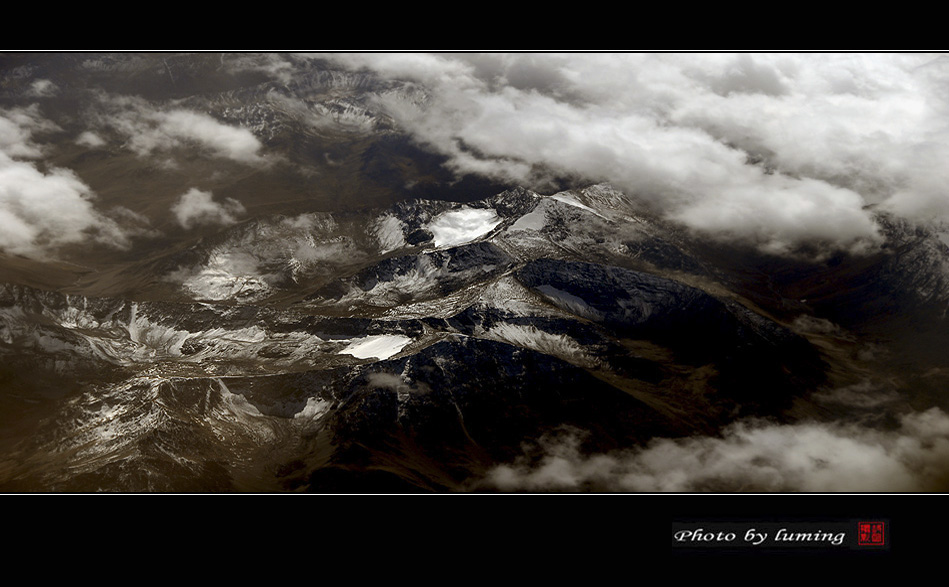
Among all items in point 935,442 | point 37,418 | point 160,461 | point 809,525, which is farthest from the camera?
point 935,442

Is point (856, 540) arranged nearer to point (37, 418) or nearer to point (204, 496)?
point (204, 496)

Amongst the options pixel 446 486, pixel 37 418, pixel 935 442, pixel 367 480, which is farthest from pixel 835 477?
pixel 37 418

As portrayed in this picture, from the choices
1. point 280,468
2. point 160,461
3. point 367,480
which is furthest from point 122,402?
point 367,480

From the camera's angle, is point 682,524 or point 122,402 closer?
point 682,524

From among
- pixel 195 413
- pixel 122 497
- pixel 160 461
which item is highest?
pixel 195 413

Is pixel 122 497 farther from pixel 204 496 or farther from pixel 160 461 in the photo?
pixel 160 461

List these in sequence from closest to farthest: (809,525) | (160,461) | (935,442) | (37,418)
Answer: (809,525), (160,461), (37,418), (935,442)

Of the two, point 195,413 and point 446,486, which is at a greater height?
point 195,413
